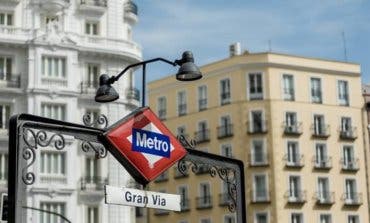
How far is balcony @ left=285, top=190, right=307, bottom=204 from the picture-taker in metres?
71.2

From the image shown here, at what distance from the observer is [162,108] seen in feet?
267

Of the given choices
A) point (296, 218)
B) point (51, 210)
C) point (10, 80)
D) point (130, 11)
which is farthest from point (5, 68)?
point (296, 218)

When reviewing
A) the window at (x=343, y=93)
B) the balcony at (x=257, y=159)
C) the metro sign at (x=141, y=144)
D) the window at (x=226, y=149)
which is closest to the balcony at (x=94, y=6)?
the window at (x=226, y=149)

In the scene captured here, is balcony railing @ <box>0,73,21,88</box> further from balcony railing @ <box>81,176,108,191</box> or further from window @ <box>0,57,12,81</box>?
balcony railing @ <box>81,176,108,191</box>

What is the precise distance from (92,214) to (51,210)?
283cm

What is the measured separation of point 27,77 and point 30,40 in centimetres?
230

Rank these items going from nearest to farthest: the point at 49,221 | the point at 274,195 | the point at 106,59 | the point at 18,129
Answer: the point at 18,129 < the point at 49,221 < the point at 106,59 < the point at 274,195

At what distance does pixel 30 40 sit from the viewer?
176 ft

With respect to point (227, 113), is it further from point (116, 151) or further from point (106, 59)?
point (116, 151)

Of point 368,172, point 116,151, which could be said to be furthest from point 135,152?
point 368,172

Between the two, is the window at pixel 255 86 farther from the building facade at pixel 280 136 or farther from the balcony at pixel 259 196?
the balcony at pixel 259 196

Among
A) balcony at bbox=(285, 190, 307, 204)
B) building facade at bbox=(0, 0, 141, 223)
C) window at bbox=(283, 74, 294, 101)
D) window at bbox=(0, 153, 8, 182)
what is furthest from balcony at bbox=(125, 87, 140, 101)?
window at bbox=(283, 74, 294, 101)

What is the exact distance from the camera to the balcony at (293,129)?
7200 cm

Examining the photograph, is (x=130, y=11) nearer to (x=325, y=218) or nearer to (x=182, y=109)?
(x=182, y=109)
